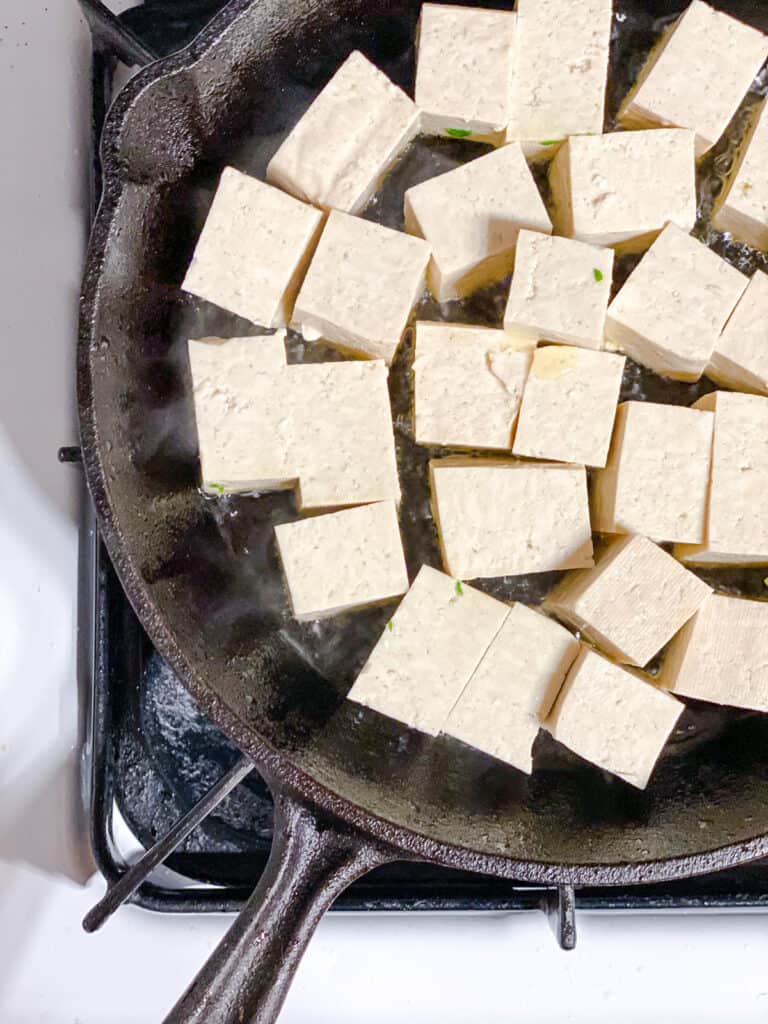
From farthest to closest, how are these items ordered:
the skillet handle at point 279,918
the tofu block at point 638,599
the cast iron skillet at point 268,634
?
the tofu block at point 638,599, the cast iron skillet at point 268,634, the skillet handle at point 279,918

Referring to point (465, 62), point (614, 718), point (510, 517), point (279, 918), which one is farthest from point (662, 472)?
point (279, 918)

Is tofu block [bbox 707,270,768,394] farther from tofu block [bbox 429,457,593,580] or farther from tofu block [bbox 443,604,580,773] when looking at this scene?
→ tofu block [bbox 443,604,580,773]

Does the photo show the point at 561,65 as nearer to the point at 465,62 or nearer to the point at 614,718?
the point at 465,62

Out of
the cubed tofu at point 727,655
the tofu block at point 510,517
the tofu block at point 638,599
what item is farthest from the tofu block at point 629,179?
the cubed tofu at point 727,655

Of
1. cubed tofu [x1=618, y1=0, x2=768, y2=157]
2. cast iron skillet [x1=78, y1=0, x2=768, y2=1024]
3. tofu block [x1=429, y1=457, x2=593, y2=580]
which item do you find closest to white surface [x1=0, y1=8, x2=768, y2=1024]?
cast iron skillet [x1=78, y1=0, x2=768, y2=1024]

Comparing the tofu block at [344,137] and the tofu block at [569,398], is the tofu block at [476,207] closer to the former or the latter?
the tofu block at [344,137]

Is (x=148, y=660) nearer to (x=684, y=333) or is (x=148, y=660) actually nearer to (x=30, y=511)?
(x=30, y=511)
